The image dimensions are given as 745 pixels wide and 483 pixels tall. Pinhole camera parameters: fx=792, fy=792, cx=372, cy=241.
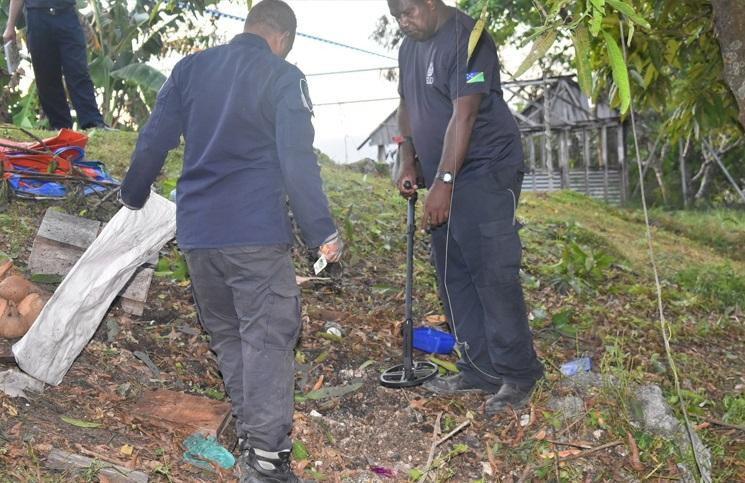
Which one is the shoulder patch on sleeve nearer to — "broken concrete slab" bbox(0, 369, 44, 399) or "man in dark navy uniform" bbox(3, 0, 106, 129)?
"broken concrete slab" bbox(0, 369, 44, 399)

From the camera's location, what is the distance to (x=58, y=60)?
7359 mm

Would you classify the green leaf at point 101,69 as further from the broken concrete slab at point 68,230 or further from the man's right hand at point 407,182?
the man's right hand at point 407,182

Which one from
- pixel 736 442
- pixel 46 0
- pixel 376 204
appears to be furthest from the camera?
pixel 376 204

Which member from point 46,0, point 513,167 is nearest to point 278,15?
point 513,167

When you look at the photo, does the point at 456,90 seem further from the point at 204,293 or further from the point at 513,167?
the point at 204,293

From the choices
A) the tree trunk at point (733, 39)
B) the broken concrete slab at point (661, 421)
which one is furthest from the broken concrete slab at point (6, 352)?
the tree trunk at point (733, 39)

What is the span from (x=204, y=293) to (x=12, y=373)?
1079 mm

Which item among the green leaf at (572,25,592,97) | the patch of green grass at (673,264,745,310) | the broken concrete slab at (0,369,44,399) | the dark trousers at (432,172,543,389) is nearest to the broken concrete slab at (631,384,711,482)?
the dark trousers at (432,172,543,389)

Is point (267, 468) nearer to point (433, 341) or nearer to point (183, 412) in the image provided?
point (183, 412)

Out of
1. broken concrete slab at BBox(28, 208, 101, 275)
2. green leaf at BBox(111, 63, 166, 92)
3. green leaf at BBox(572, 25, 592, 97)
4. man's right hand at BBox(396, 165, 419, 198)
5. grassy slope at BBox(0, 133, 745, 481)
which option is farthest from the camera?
green leaf at BBox(111, 63, 166, 92)

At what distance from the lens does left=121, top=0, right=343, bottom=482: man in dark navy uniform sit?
3.22m

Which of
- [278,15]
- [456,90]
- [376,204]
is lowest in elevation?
[376,204]

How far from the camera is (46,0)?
7.06 meters

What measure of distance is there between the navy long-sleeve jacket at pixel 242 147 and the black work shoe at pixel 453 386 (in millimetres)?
1582
